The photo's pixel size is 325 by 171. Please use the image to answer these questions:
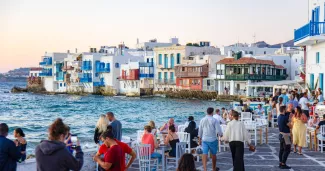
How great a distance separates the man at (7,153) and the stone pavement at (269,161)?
5.24 m

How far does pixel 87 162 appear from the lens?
12094mm

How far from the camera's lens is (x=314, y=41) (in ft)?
80.1

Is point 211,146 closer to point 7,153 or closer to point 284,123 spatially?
point 284,123

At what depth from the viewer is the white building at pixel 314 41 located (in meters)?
23.1

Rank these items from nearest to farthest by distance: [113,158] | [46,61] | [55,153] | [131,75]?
[55,153]
[113,158]
[131,75]
[46,61]

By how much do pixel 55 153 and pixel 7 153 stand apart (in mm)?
1585

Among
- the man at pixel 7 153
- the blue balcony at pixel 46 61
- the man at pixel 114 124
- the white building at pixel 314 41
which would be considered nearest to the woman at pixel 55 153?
the man at pixel 7 153

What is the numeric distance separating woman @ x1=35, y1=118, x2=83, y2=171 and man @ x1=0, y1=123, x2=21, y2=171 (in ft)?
4.28

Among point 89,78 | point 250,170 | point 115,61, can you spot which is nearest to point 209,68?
point 115,61

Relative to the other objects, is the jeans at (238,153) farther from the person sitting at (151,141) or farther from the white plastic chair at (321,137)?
the white plastic chair at (321,137)

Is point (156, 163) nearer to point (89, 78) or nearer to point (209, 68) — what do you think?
point (209, 68)

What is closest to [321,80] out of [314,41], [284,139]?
[314,41]

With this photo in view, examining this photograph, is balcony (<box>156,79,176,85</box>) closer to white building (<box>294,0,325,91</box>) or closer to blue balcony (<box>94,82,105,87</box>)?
blue balcony (<box>94,82,105,87</box>)

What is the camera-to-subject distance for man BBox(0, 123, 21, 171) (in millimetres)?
6645
